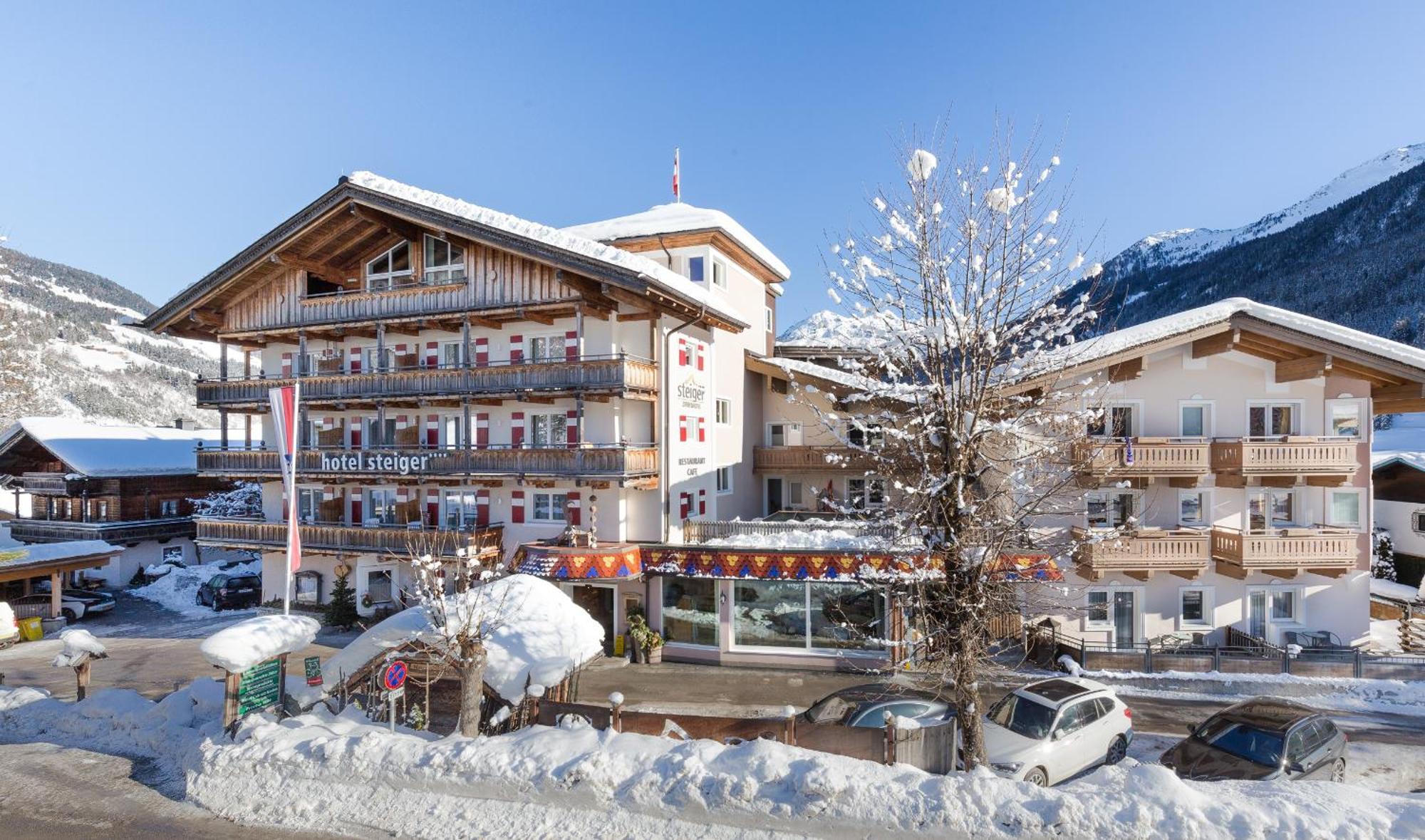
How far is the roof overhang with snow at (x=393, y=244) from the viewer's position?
2147 cm

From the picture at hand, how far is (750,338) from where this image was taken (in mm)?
29516

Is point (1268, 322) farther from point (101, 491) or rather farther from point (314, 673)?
point (101, 491)

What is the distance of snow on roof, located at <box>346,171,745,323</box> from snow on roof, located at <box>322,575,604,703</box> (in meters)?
9.95

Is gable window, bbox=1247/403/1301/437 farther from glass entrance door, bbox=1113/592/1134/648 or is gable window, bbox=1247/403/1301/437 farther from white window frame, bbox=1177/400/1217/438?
glass entrance door, bbox=1113/592/1134/648

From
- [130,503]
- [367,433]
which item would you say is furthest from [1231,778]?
[130,503]

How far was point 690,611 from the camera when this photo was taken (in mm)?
22016

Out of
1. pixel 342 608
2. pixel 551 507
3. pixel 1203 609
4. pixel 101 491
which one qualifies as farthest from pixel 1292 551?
pixel 101 491

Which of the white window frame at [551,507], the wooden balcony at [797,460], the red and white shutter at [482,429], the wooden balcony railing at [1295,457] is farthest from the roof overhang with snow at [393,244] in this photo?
the wooden balcony railing at [1295,457]

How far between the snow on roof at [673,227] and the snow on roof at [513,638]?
15.4m

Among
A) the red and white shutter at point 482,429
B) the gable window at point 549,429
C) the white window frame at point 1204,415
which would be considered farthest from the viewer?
the red and white shutter at point 482,429

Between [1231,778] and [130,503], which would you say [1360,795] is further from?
[130,503]

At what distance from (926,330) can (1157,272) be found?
136259 millimetres

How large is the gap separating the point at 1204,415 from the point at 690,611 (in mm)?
17528

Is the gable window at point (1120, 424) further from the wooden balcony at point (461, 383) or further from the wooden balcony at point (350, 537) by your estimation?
the wooden balcony at point (350, 537)
